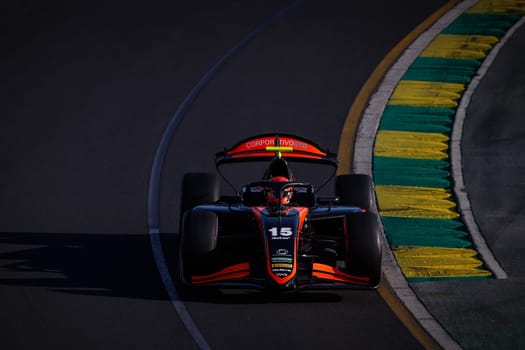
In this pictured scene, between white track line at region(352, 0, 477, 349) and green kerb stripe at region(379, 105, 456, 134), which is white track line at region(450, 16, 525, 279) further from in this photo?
white track line at region(352, 0, 477, 349)

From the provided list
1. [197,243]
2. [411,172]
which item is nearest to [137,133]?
[411,172]

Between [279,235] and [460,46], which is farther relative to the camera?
[460,46]

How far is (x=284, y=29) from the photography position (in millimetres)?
23906

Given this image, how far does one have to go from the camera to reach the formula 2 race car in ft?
37.3

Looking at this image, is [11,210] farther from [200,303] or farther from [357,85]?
[357,85]

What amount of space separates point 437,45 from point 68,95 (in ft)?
24.8

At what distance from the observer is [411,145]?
17.7 m

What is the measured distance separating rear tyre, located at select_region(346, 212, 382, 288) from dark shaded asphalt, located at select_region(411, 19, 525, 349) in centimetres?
71

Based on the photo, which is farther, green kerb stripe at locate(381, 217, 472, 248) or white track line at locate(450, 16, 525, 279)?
green kerb stripe at locate(381, 217, 472, 248)

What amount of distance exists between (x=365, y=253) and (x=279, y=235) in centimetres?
95

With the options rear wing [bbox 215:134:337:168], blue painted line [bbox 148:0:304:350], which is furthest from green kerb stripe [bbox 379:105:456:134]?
rear wing [bbox 215:134:337:168]

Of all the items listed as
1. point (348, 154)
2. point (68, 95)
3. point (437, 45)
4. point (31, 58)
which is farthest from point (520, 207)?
point (31, 58)

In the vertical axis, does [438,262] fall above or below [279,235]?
below

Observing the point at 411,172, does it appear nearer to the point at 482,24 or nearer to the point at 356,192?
the point at 356,192
